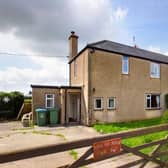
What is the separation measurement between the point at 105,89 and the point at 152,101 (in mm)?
6245

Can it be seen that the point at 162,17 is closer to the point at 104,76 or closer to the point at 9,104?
→ the point at 104,76

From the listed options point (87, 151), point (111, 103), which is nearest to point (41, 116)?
point (111, 103)

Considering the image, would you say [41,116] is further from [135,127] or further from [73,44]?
[73,44]

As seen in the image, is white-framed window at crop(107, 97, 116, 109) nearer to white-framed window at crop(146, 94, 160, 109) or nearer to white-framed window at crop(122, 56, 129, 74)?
white-framed window at crop(122, 56, 129, 74)

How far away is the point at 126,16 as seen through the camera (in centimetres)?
1098

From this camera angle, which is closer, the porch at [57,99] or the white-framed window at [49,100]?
the porch at [57,99]

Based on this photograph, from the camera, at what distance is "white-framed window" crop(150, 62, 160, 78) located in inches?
751

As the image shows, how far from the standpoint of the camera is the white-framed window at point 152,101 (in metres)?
18.5

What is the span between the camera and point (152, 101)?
1900 cm

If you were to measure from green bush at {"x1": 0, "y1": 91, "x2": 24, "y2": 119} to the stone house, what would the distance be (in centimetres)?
621

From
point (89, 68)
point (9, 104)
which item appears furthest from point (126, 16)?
point (9, 104)

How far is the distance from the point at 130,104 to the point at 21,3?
12038 mm

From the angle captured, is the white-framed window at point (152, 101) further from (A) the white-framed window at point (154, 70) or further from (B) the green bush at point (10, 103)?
(B) the green bush at point (10, 103)

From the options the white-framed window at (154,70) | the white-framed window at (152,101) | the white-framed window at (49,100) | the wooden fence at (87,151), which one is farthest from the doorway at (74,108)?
the wooden fence at (87,151)
